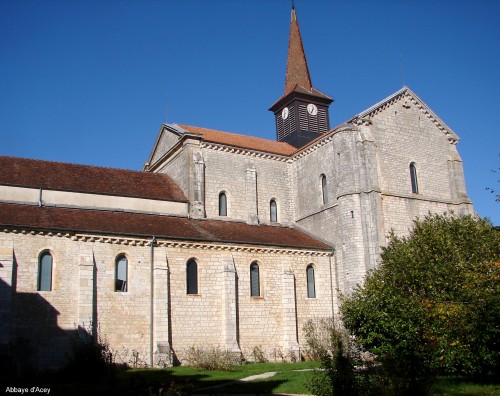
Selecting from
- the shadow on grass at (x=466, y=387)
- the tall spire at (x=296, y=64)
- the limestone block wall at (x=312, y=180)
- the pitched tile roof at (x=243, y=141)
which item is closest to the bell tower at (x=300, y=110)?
the tall spire at (x=296, y=64)

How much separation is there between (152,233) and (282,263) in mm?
7367

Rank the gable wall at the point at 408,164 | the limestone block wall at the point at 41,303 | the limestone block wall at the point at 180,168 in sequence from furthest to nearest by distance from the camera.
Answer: the limestone block wall at the point at 180,168
the gable wall at the point at 408,164
the limestone block wall at the point at 41,303

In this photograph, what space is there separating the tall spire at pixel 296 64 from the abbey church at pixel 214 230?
5.76 feet

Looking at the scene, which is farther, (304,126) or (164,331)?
(304,126)

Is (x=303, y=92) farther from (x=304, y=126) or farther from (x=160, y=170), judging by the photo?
(x=160, y=170)

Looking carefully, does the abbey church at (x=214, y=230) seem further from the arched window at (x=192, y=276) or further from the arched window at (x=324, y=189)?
the arched window at (x=324, y=189)

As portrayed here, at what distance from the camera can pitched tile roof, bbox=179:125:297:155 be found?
3488 cm

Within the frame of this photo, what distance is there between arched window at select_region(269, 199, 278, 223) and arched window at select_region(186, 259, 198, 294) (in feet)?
30.1

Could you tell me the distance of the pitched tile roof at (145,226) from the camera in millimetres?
24534

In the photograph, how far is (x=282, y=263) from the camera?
29.5 metres

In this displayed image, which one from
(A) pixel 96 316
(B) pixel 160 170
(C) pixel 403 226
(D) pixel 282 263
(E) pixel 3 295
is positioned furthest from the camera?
(B) pixel 160 170

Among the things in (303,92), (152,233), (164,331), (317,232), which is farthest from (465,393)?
(303,92)

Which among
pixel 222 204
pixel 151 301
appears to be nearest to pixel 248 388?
pixel 151 301

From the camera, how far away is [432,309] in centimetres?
1900
